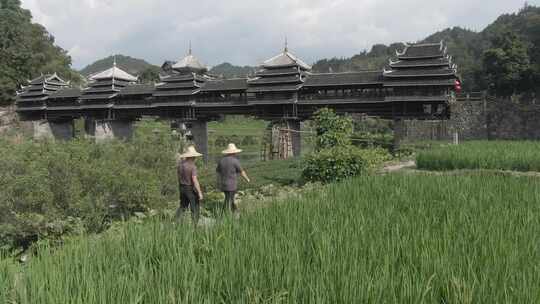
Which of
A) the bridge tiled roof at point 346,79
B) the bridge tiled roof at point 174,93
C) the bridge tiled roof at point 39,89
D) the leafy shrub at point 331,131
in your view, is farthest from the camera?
the bridge tiled roof at point 39,89

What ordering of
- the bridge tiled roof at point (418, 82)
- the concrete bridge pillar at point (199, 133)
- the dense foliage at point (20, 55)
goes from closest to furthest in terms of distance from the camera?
the bridge tiled roof at point (418, 82) → the concrete bridge pillar at point (199, 133) → the dense foliage at point (20, 55)

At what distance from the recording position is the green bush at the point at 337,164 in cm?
1053

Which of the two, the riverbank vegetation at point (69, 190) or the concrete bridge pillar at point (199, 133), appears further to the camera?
the concrete bridge pillar at point (199, 133)

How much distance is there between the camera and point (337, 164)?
1075 cm

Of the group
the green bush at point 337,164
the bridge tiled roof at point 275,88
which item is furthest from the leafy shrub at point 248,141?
the green bush at point 337,164

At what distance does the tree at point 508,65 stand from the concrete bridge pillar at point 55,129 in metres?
37.1

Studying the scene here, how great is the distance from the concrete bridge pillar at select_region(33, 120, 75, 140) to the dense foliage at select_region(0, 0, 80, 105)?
7.41m

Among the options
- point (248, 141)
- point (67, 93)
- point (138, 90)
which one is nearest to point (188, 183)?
point (138, 90)

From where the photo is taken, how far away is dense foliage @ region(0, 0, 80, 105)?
40.0 metres

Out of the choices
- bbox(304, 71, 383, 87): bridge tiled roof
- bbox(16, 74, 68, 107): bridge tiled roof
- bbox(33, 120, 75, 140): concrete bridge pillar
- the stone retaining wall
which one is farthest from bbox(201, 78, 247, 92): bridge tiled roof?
bbox(16, 74, 68, 107): bridge tiled roof

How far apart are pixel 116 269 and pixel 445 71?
70.8 feet

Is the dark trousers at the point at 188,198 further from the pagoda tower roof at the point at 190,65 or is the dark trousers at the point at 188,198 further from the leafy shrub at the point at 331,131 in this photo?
the pagoda tower roof at the point at 190,65

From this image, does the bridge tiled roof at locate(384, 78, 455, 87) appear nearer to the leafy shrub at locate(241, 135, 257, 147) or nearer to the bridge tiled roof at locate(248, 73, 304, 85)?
the bridge tiled roof at locate(248, 73, 304, 85)

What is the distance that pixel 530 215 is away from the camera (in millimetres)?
3645
